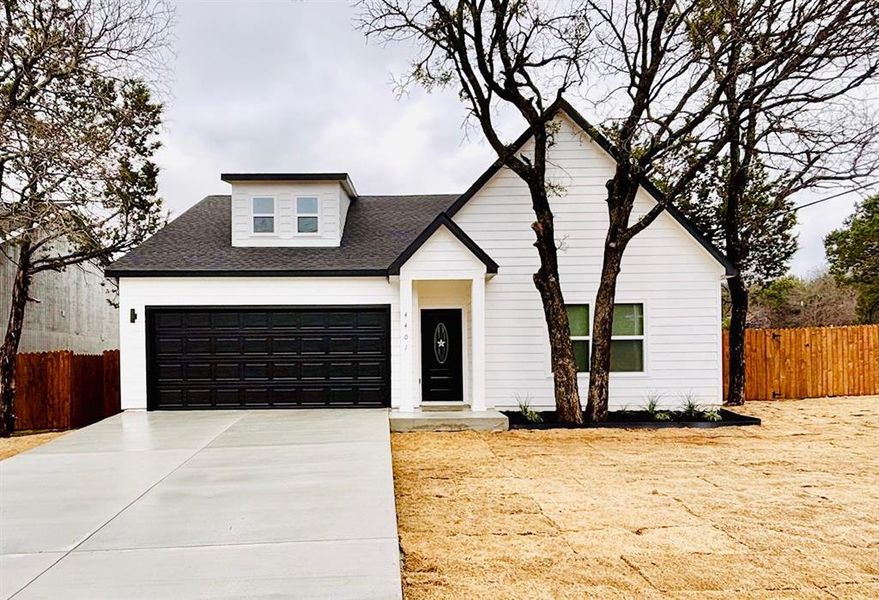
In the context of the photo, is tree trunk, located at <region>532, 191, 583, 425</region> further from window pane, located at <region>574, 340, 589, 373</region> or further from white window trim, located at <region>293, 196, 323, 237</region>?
white window trim, located at <region>293, 196, 323, 237</region>

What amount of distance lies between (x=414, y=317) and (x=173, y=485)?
716cm

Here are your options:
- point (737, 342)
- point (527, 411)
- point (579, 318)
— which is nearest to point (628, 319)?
point (579, 318)

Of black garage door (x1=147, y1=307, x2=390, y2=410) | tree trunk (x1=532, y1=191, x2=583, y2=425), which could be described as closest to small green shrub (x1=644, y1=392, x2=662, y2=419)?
tree trunk (x1=532, y1=191, x2=583, y2=425)

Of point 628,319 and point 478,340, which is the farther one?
point 628,319

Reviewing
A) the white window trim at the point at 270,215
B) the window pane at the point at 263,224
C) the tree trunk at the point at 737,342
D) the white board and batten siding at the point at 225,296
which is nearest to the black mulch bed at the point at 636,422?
the white board and batten siding at the point at 225,296

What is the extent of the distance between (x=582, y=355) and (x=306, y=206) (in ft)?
21.6

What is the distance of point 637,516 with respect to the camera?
623 cm

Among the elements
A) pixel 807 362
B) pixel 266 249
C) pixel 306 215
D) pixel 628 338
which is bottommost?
pixel 807 362

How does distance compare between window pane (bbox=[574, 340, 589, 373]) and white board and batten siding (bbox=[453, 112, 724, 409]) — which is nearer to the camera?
white board and batten siding (bbox=[453, 112, 724, 409])

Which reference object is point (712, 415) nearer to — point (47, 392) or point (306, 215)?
point (306, 215)

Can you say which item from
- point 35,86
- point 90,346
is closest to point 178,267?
point 35,86

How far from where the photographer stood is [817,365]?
17.2 m

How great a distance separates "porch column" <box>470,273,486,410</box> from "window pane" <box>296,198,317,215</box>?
409 cm

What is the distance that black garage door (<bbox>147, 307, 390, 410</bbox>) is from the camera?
12.9 m
